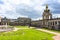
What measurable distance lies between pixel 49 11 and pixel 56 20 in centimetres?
991

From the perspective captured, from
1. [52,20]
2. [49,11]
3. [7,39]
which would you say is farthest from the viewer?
[49,11]

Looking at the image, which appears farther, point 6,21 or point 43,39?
point 6,21

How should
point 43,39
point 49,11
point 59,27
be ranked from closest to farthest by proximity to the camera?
point 43,39, point 59,27, point 49,11

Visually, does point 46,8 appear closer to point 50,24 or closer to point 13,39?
point 50,24

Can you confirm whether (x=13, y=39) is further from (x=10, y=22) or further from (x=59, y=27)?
(x=10, y=22)

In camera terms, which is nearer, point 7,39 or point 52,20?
point 7,39

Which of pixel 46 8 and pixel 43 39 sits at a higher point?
pixel 46 8

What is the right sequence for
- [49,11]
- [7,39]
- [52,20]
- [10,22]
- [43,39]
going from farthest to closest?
[10,22], [49,11], [52,20], [43,39], [7,39]

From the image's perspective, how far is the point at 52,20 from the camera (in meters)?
78.4

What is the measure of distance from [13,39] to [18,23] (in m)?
93.0

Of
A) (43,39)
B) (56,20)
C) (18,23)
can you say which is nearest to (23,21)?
(18,23)

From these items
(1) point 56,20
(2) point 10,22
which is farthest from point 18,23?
(1) point 56,20

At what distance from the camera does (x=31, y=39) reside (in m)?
31.7

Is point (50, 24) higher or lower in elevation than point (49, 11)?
lower
